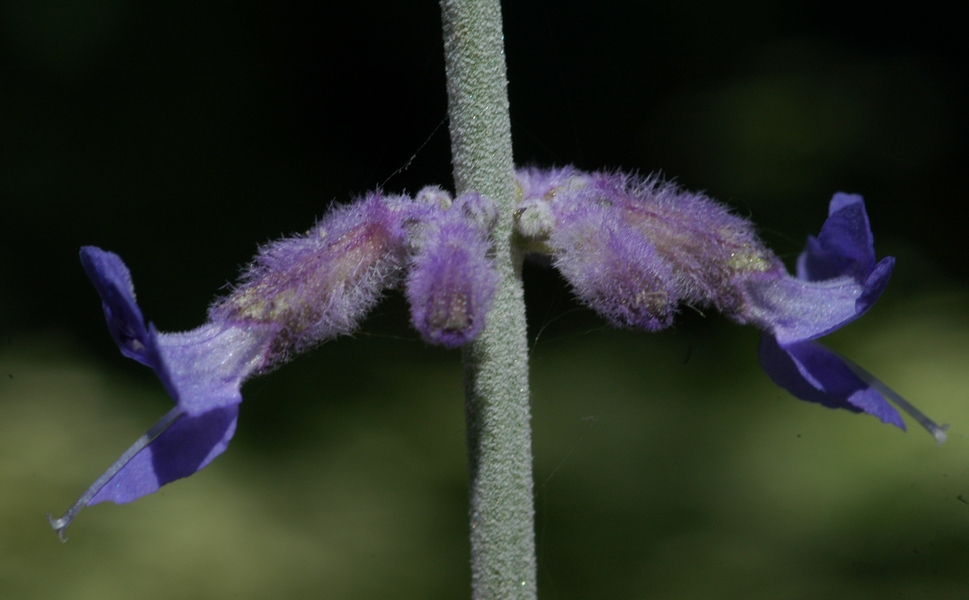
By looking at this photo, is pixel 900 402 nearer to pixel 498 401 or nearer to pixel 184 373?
pixel 498 401

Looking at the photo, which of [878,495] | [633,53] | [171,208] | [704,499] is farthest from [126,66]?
[878,495]

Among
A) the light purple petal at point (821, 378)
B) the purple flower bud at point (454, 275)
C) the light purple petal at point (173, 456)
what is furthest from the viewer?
the light purple petal at point (821, 378)

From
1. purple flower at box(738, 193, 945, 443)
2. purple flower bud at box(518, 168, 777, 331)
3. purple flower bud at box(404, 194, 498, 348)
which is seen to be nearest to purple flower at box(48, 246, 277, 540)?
purple flower bud at box(404, 194, 498, 348)

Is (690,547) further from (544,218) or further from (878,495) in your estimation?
(544,218)

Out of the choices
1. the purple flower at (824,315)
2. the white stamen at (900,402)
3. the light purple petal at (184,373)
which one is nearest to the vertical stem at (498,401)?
the light purple petal at (184,373)

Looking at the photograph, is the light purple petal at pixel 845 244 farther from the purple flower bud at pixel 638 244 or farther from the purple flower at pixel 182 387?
the purple flower at pixel 182 387

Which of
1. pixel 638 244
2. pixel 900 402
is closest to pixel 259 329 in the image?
pixel 638 244

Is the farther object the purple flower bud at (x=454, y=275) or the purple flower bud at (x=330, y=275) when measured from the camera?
the purple flower bud at (x=330, y=275)
